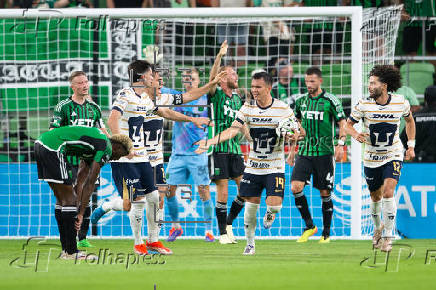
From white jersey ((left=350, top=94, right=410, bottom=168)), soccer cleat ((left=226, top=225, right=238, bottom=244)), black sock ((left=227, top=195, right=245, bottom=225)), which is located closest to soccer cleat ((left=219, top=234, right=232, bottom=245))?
soccer cleat ((left=226, top=225, right=238, bottom=244))

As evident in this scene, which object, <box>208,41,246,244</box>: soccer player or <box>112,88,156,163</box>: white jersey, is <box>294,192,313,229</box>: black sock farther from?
<box>112,88,156,163</box>: white jersey

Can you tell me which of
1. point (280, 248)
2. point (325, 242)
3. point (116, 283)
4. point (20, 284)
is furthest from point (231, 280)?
point (325, 242)

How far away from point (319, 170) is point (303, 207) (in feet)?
1.86

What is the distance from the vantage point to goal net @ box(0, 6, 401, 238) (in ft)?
45.2

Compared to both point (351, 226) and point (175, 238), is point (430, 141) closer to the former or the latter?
point (351, 226)

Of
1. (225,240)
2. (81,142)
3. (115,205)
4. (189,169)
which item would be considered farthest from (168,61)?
(81,142)

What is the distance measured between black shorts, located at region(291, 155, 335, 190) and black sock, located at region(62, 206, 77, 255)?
4160 millimetres

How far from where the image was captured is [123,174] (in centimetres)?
1067

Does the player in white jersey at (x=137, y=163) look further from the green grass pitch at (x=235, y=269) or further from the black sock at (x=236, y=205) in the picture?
the black sock at (x=236, y=205)

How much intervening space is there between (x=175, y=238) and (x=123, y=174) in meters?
2.96

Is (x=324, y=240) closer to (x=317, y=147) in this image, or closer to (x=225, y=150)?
(x=317, y=147)

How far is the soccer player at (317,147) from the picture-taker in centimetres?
1305

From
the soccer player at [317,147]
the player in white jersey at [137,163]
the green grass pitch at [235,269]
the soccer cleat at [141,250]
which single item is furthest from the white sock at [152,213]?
the soccer player at [317,147]

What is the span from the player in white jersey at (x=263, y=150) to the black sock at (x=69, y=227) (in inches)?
72.3
